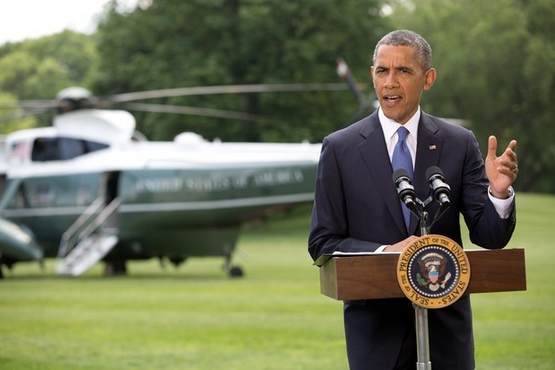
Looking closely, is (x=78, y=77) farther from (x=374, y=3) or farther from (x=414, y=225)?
(x=414, y=225)

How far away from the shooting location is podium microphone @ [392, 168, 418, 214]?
4270 millimetres

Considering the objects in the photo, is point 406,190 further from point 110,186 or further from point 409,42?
point 110,186

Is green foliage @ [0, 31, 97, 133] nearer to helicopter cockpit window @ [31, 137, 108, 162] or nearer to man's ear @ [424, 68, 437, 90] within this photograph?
helicopter cockpit window @ [31, 137, 108, 162]

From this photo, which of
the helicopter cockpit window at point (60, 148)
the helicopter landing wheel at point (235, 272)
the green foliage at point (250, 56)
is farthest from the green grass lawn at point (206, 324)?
the green foliage at point (250, 56)

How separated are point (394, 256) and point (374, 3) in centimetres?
5213

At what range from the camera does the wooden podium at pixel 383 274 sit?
425 cm

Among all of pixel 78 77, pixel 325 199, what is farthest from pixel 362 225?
pixel 78 77

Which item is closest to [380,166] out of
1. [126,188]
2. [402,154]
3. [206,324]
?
[402,154]

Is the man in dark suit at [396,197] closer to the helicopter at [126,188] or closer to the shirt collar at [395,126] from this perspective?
the shirt collar at [395,126]

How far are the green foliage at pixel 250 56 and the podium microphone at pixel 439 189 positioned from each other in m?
46.6

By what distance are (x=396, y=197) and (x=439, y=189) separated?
319 millimetres

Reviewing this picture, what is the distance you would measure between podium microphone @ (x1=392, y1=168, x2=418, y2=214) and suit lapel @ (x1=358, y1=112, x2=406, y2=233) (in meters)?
0.22

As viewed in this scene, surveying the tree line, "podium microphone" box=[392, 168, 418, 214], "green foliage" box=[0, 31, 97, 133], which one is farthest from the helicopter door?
"green foliage" box=[0, 31, 97, 133]

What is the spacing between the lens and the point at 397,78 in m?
4.57
